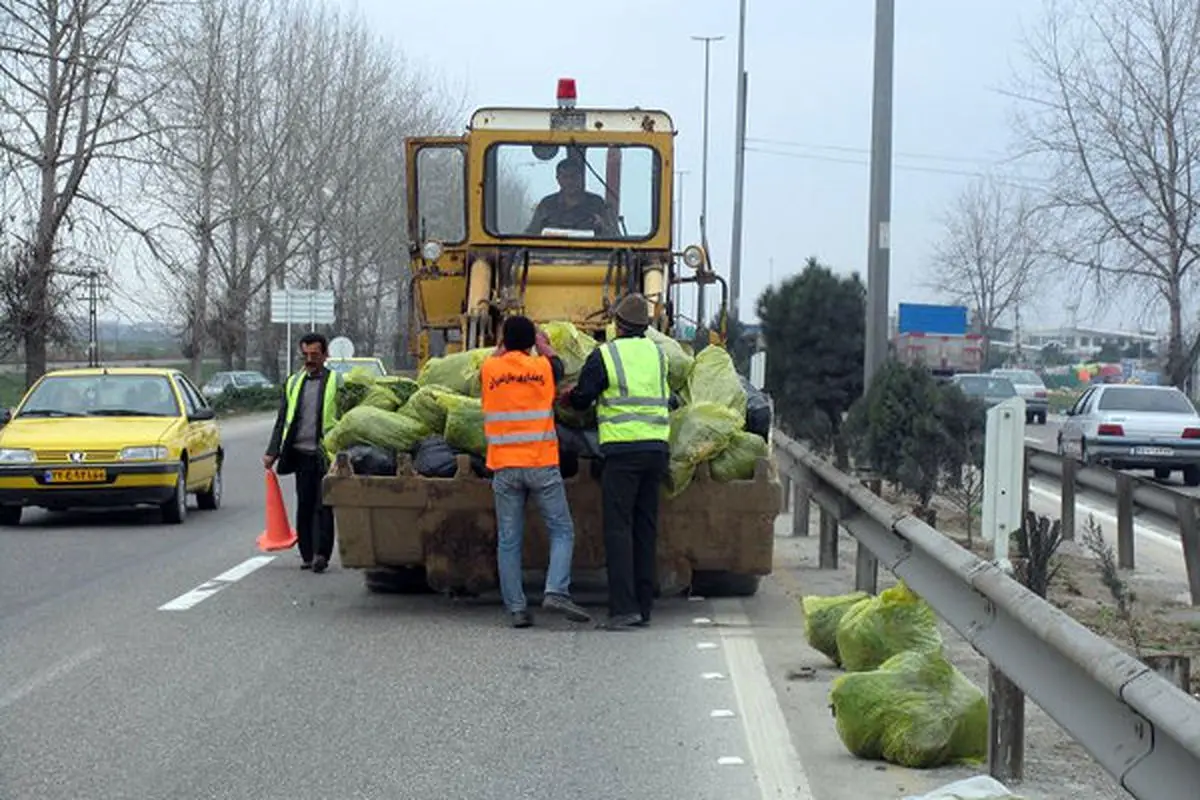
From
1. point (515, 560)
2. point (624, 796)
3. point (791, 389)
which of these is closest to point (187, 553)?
point (515, 560)

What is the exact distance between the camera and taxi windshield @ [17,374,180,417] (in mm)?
18594

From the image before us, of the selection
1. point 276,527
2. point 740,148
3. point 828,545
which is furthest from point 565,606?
point 740,148

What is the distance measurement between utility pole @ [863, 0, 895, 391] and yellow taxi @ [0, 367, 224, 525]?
708 cm

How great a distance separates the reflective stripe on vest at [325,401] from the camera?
1398 cm

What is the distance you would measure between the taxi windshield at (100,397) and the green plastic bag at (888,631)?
36.7ft

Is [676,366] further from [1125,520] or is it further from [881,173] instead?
[881,173]

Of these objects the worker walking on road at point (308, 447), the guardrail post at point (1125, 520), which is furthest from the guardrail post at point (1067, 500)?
the worker walking on road at point (308, 447)

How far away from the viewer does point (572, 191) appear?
596 inches

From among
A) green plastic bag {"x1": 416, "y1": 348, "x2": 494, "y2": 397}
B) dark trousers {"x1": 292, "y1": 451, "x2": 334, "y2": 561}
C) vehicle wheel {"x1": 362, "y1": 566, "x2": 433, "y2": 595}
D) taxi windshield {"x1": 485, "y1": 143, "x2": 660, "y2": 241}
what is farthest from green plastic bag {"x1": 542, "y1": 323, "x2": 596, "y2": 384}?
taxi windshield {"x1": 485, "y1": 143, "x2": 660, "y2": 241}

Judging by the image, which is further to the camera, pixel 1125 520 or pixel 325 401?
pixel 1125 520

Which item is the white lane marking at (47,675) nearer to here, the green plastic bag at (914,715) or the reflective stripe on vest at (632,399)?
the reflective stripe on vest at (632,399)

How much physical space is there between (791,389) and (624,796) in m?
20.2

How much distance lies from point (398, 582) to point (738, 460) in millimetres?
2614

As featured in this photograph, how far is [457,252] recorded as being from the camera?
15156mm
